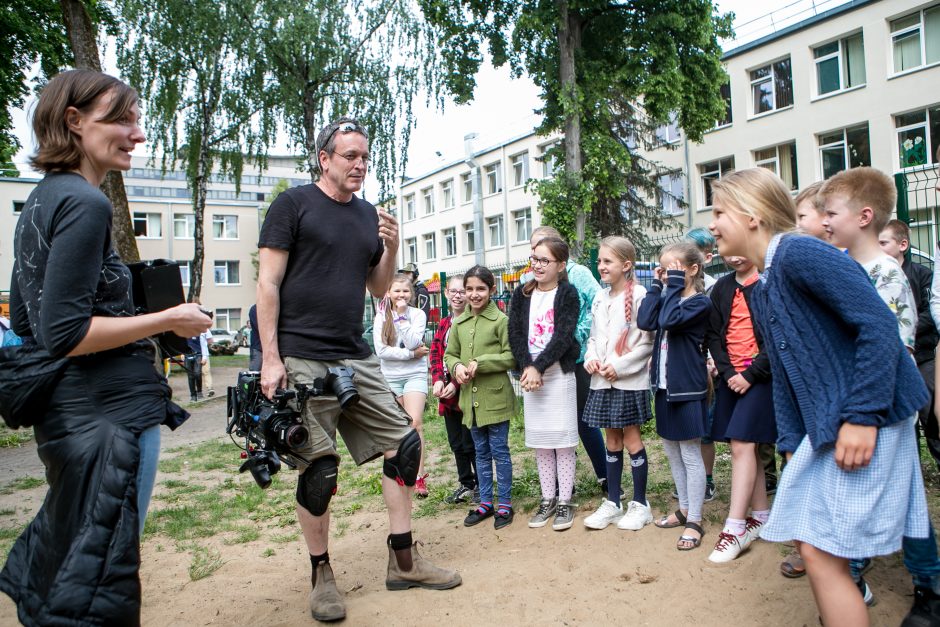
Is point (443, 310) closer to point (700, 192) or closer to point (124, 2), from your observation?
point (124, 2)

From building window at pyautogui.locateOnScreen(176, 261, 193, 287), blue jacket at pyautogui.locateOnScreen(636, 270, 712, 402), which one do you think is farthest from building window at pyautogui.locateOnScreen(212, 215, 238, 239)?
blue jacket at pyautogui.locateOnScreen(636, 270, 712, 402)

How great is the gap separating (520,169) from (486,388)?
106ft

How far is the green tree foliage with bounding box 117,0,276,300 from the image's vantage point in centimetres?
1922

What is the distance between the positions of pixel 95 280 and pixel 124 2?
20798 millimetres

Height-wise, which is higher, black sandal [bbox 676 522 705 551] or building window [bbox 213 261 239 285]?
building window [bbox 213 261 239 285]

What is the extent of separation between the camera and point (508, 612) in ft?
10.7

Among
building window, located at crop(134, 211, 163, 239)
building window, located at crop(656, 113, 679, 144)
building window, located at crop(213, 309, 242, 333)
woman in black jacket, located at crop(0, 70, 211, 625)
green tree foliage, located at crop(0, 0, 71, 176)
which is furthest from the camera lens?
building window, located at crop(213, 309, 242, 333)

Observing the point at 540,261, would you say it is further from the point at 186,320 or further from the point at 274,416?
the point at 186,320

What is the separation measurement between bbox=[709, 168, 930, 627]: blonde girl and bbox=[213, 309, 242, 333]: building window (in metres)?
50.4

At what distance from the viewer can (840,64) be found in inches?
895

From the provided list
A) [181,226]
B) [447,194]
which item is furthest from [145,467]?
[181,226]

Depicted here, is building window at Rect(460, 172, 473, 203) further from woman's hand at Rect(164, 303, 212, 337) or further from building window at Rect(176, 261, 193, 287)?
woman's hand at Rect(164, 303, 212, 337)

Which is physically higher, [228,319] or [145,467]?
[228,319]

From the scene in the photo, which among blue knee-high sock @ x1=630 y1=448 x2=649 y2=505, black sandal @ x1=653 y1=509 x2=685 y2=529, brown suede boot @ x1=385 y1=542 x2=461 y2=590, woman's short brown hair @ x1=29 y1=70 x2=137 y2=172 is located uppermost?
woman's short brown hair @ x1=29 y1=70 x2=137 y2=172
